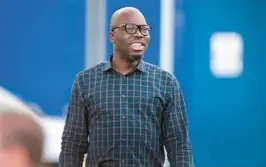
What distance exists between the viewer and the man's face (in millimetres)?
1558

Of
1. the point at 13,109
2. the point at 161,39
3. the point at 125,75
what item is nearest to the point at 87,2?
the point at 161,39

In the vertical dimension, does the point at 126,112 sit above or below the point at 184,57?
below

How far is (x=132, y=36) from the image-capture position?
156cm

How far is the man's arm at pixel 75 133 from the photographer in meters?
1.58

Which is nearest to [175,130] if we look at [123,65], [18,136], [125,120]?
[125,120]

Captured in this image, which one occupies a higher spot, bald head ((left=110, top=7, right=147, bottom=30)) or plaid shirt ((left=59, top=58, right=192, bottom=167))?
bald head ((left=110, top=7, right=147, bottom=30))

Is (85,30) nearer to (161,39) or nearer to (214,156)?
(161,39)

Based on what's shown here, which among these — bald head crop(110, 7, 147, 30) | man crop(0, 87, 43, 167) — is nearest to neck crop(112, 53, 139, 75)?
bald head crop(110, 7, 147, 30)

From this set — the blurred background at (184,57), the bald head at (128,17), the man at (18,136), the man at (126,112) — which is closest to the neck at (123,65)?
the man at (126,112)

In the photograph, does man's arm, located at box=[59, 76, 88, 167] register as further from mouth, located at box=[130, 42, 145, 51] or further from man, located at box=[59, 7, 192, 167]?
mouth, located at box=[130, 42, 145, 51]

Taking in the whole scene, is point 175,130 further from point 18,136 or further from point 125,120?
point 18,136

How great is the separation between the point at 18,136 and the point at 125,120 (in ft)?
3.55

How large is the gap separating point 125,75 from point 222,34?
199 centimetres

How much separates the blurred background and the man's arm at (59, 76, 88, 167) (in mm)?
1383
